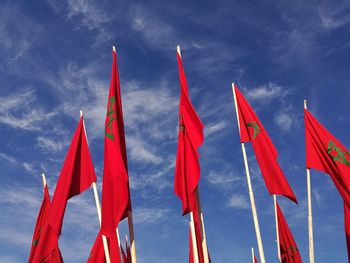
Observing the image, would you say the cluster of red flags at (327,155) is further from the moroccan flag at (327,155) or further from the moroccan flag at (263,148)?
the moroccan flag at (263,148)

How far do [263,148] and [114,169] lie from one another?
5741mm

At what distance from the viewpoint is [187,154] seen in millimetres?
15898

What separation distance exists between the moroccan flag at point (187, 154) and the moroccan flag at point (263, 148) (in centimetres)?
267

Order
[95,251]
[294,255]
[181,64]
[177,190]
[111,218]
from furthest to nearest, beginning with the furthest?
[294,255]
[95,251]
[181,64]
[177,190]
[111,218]

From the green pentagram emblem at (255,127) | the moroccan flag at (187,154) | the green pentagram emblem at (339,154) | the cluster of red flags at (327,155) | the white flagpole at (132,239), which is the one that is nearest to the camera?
the white flagpole at (132,239)

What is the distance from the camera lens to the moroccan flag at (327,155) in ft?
54.8

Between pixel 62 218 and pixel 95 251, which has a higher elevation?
pixel 95 251

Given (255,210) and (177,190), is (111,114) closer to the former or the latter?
(177,190)

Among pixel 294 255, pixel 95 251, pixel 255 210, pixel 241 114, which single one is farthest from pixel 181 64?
pixel 294 255

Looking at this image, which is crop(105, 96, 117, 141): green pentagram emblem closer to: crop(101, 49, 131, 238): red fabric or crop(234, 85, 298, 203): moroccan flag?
crop(101, 49, 131, 238): red fabric

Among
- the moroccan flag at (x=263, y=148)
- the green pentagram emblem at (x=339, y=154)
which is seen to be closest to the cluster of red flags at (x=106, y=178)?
the moroccan flag at (x=263, y=148)

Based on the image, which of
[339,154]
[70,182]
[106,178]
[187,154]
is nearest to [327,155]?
[339,154]

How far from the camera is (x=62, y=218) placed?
15156 millimetres

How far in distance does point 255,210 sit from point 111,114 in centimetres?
599
